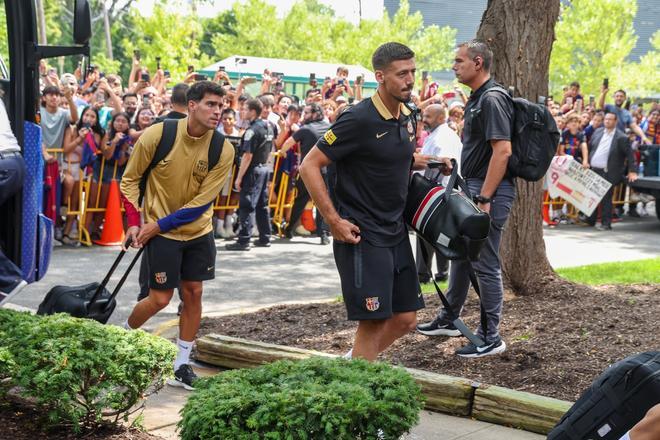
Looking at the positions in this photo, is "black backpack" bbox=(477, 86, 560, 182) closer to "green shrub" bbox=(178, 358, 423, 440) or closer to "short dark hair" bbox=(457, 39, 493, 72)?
"short dark hair" bbox=(457, 39, 493, 72)

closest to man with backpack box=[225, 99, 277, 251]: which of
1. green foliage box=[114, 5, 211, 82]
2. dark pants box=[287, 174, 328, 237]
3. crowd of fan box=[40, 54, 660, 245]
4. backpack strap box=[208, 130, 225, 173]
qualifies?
crowd of fan box=[40, 54, 660, 245]

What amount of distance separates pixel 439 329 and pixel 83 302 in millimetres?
2566

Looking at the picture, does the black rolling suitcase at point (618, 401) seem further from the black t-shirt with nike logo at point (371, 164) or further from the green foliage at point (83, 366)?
Answer: the green foliage at point (83, 366)

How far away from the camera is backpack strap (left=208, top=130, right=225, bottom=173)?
21.0ft

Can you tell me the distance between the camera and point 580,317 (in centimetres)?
732

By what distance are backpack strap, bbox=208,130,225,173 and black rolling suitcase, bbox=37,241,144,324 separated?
3.05ft

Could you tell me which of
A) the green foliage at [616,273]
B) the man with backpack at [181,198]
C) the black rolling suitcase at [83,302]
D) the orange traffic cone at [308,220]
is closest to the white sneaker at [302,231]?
the orange traffic cone at [308,220]

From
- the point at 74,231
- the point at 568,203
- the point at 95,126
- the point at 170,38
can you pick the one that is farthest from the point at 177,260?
the point at 170,38

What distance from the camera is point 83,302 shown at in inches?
265

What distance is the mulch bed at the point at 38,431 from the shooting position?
15.5 ft

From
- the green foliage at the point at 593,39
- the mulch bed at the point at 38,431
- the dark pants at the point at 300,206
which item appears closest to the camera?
the mulch bed at the point at 38,431

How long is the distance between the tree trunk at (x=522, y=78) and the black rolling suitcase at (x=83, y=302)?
3284 mm

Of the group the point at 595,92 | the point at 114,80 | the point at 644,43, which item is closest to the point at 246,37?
the point at 595,92

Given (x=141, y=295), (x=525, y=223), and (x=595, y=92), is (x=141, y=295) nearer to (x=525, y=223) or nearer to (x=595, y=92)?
(x=525, y=223)
